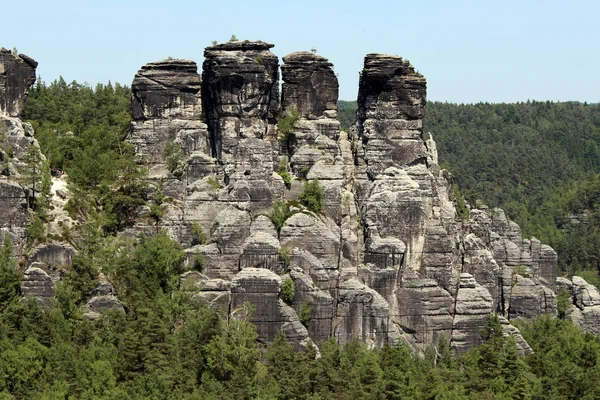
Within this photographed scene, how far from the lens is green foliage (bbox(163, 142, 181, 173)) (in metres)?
84.5

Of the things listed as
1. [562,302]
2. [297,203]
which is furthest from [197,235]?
[562,302]

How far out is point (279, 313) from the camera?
76062mm

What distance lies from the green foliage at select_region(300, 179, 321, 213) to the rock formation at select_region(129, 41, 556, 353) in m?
0.49

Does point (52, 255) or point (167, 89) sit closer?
point (52, 255)

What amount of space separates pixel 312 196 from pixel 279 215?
9.22 ft

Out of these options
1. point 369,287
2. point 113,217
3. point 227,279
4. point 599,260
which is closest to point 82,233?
point 113,217

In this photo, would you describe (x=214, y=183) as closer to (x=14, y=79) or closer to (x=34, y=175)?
(x=34, y=175)

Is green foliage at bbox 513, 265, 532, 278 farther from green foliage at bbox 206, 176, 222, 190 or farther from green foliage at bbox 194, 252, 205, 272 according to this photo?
green foliage at bbox 194, 252, 205, 272

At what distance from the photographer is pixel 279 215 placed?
8019cm

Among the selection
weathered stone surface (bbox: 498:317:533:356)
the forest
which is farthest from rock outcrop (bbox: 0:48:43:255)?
weathered stone surface (bbox: 498:317:533:356)

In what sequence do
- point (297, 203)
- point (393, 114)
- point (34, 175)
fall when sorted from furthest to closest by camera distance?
point (393, 114) < point (297, 203) < point (34, 175)

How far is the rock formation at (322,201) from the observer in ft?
257

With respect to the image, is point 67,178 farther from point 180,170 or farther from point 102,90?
point 102,90

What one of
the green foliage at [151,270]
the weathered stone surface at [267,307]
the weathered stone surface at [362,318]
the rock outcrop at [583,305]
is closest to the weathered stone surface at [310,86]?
the weathered stone surface at [362,318]
